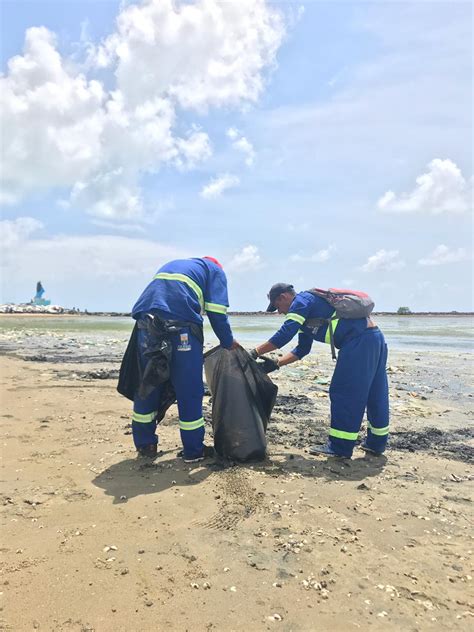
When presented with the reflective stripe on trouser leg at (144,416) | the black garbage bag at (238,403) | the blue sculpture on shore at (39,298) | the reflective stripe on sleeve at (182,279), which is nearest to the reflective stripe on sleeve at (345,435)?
the black garbage bag at (238,403)

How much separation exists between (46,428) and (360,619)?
393cm

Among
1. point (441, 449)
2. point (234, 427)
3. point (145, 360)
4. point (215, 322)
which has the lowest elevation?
point (441, 449)

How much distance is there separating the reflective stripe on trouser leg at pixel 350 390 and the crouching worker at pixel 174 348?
3.59 feet

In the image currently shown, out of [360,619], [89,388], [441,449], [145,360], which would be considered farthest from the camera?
[89,388]

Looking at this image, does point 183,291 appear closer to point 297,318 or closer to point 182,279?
point 182,279

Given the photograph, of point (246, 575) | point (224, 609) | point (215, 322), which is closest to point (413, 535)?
point (246, 575)

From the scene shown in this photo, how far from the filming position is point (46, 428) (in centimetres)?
503

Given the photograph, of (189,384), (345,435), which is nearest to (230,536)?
(189,384)

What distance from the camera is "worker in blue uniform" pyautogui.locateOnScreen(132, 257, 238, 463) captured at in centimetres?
399

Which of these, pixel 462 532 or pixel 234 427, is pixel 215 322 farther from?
pixel 462 532

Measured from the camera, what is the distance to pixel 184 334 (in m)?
3.97

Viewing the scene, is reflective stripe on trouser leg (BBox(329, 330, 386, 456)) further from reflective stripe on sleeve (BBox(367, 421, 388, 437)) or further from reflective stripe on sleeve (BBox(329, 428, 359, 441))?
reflective stripe on sleeve (BBox(367, 421, 388, 437))

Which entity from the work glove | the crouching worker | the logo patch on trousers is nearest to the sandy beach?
the crouching worker

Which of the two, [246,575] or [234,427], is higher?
[234,427]
